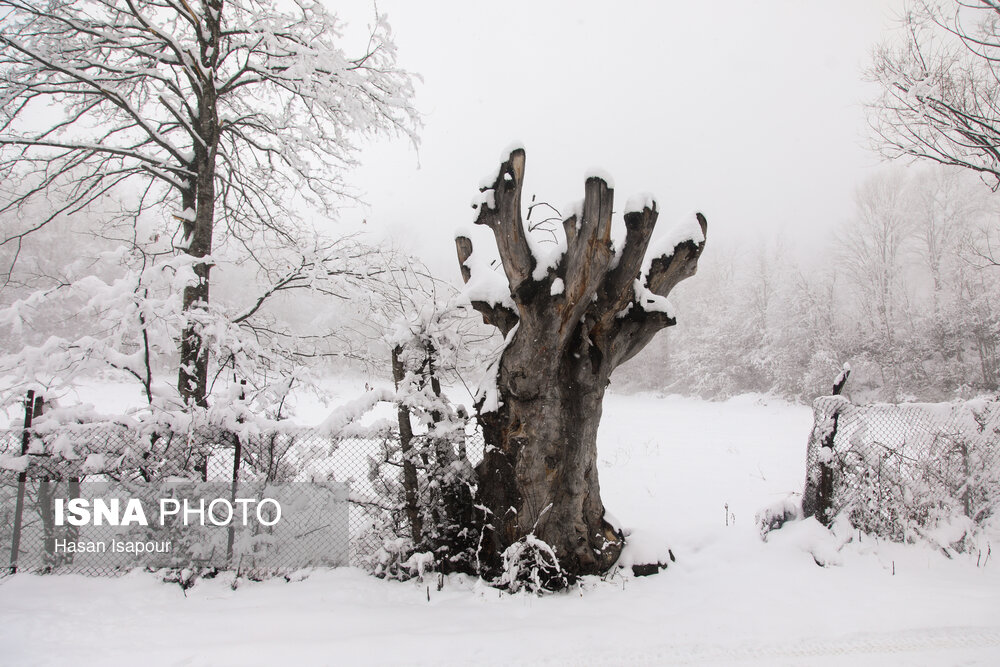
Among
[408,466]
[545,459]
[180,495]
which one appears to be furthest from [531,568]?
[180,495]

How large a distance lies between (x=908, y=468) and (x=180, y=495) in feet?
23.4

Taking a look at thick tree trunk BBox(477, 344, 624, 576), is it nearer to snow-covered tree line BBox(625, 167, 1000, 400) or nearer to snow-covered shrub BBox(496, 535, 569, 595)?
snow-covered shrub BBox(496, 535, 569, 595)

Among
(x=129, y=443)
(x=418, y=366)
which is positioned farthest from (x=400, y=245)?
(x=129, y=443)

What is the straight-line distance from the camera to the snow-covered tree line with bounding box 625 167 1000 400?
18109mm

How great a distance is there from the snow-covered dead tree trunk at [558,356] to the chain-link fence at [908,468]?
2518 millimetres

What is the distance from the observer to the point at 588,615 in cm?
328

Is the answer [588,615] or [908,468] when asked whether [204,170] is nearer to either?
[588,615]

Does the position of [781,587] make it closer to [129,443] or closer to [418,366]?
[418,366]

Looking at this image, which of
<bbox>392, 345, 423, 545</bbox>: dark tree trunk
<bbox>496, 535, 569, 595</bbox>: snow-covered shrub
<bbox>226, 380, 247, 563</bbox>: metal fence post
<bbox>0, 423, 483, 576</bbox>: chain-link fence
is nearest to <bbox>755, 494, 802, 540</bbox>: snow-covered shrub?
<bbox>496, 535, 569, 595</bbox>: snow-covered shrub

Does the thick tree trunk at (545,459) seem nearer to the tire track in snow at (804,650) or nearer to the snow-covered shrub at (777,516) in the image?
the tire track in snow at (804,650)

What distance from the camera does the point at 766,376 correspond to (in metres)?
25.6

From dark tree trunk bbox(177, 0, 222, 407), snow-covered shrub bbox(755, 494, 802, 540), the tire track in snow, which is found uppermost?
dark tree trunk bbox(177, 0, 222, 407)

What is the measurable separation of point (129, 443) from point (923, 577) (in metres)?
7.07

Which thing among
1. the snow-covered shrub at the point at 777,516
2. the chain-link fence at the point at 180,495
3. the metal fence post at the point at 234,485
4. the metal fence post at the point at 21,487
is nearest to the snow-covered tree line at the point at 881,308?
the snow-covered shrub at the point at 777,516
